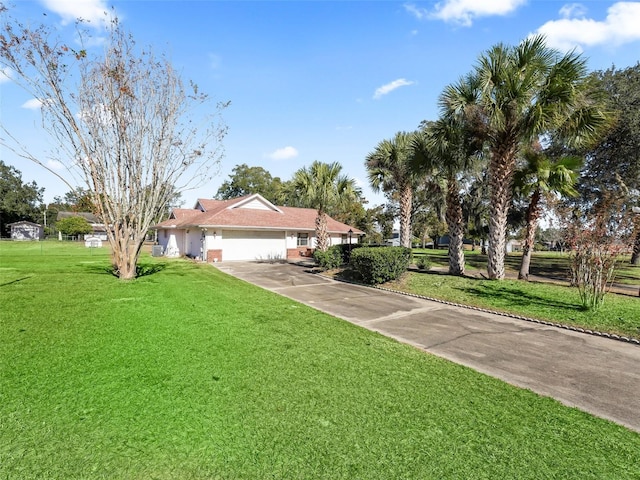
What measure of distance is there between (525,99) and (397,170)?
7.14m

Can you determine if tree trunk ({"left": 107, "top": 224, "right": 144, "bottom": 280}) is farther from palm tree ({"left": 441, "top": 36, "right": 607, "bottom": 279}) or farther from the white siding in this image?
the white siding

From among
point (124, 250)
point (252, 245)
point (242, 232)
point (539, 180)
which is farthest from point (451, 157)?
point (252, 245)

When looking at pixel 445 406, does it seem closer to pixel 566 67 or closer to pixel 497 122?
pixel 497 122

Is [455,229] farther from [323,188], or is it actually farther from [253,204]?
[253,204]

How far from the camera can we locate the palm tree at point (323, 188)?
725 inches

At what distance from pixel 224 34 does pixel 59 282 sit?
11.0 meters

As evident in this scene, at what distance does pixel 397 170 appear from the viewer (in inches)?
674

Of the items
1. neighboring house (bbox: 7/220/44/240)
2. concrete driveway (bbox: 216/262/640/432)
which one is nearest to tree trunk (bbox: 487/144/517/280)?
concrete driveway (bbox: 216/262/640/432)

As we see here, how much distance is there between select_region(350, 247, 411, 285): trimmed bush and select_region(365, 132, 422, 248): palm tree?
3248mm

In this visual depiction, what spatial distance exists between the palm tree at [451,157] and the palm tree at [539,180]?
2147mm

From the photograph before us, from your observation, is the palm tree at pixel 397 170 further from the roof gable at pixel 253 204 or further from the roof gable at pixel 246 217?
the roof gable at pixel 253 204

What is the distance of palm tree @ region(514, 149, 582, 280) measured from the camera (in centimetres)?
1186

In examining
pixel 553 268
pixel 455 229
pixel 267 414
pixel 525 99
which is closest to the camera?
pixel 267 414

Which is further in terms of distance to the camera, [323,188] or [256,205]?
[256,205]
